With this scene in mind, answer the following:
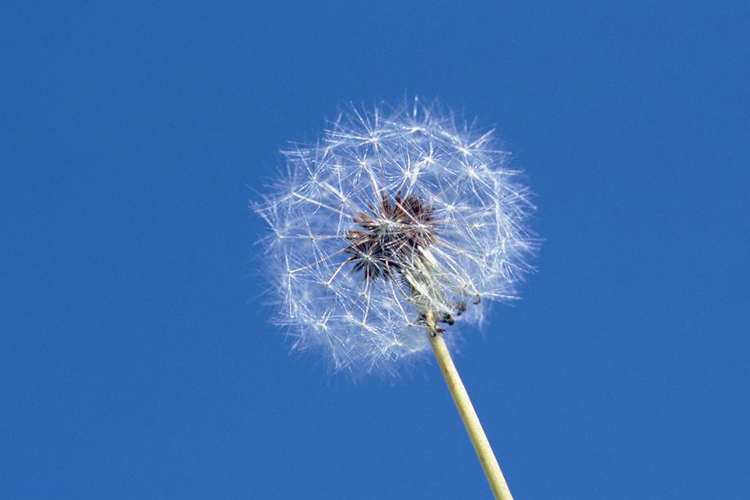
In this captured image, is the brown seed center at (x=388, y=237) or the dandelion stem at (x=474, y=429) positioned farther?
the brown seed center at (x=388, y=237)

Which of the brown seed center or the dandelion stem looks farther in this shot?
the brown seed center

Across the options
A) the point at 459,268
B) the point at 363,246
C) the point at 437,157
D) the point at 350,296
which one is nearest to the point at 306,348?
the point at 350,296

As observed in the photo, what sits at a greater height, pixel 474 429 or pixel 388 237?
pixel 388 237

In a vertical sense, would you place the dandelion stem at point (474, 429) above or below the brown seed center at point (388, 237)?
below

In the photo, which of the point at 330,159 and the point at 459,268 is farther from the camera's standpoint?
the point at 330,159

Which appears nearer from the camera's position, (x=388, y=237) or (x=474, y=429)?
(x=474, y=429)

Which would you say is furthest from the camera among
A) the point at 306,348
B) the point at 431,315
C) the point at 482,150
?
the point at 482,150

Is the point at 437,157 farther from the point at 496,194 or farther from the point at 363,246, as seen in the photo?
the point at 363,246

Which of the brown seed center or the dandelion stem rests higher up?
the brown seed center
